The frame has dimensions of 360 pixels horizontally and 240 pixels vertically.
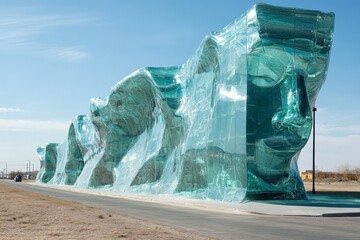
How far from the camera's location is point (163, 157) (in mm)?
45500

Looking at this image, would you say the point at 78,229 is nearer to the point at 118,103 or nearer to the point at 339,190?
the point at 339,190

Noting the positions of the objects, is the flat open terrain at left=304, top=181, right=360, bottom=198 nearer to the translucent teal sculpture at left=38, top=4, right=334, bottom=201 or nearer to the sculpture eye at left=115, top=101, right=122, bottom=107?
the translucent teal sculpture at left=38, top=4, right=334, bottom=201

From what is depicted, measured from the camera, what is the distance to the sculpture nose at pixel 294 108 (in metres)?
27.4

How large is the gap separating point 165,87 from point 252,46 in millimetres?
15635

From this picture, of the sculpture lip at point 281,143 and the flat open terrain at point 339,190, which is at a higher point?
the sculpture lip at point 281,143

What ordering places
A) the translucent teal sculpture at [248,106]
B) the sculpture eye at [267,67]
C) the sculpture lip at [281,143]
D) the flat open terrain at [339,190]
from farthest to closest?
the flat open terrain at [339,190] < the sculpture eye at [267,67] < the sculpture lip at [281,143] < the translucent teal sculpture at [248,106]

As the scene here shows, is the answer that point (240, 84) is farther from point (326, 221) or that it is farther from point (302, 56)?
point (326, 221)

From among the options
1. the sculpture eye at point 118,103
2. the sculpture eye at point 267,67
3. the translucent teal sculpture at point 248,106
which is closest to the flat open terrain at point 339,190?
the translucent teal sculpture at point 248,106

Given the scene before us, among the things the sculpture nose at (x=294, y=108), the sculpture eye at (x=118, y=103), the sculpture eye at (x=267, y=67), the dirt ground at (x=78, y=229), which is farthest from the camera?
the sculpture eye at (x=118, y=103)

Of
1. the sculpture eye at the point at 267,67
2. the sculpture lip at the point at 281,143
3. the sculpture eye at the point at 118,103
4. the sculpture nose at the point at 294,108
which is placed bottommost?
the sculpture lip at the point at 281,143

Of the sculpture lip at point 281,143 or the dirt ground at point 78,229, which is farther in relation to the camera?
the sculpture lip at point 281,143

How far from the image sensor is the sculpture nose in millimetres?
27422

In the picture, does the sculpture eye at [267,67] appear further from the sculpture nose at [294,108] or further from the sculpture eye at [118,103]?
the sculpture eye at [118,103]

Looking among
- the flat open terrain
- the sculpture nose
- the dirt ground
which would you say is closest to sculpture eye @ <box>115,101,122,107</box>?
the flat open terrain
